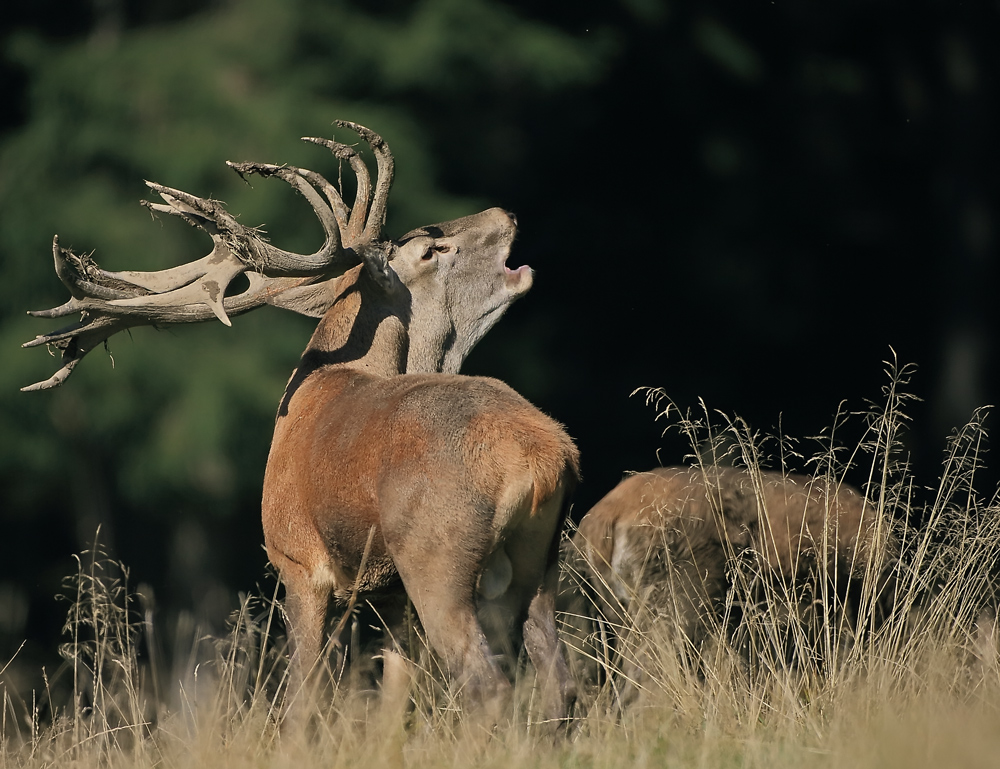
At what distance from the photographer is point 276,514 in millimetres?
4848

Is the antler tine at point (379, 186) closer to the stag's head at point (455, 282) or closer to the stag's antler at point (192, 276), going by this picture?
the stag's antler at point (192, 276)

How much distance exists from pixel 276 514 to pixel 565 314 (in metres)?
9.70

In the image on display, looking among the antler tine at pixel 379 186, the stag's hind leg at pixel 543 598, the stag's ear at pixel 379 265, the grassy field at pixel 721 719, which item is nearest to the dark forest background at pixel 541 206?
the stag's ear at pixel 379 265

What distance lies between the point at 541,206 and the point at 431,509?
35.1 feet

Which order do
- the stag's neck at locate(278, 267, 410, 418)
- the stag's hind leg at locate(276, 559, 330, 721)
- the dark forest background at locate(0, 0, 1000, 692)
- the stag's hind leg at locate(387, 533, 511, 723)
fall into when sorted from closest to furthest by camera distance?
the stag's hind leg at locate(387, 533, 511, 723) < the stag's hind leg at locate(276, 559, 330, 721) < the stag's neck at locate(278, 267, 410, 418) < the dark forest background at locate(0, 0, 1000, 692)

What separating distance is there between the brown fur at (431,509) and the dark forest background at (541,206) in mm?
5956


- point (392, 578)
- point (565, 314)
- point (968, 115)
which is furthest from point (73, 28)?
point (392, 578)

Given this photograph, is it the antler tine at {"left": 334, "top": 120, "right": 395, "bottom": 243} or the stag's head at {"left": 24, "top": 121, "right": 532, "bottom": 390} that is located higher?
the antler tine at {"left": 334, "top": 120, "right": 395, "bottom": 243}

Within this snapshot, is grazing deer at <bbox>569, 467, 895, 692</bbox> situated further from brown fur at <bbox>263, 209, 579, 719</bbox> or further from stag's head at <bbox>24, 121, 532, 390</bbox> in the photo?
stag's head at <bbox>24, 121, 532, 390</bbox>

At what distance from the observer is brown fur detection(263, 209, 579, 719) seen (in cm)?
399

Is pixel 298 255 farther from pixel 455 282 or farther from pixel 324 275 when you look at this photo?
pixel 455 282

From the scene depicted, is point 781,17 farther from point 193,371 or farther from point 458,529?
point 458,529

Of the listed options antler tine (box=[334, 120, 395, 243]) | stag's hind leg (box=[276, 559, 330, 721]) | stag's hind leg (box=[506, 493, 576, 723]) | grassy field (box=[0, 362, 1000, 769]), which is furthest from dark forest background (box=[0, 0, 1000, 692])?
stag's hind leg (box=[506, 493, 576, 723])

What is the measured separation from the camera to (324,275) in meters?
5.38
